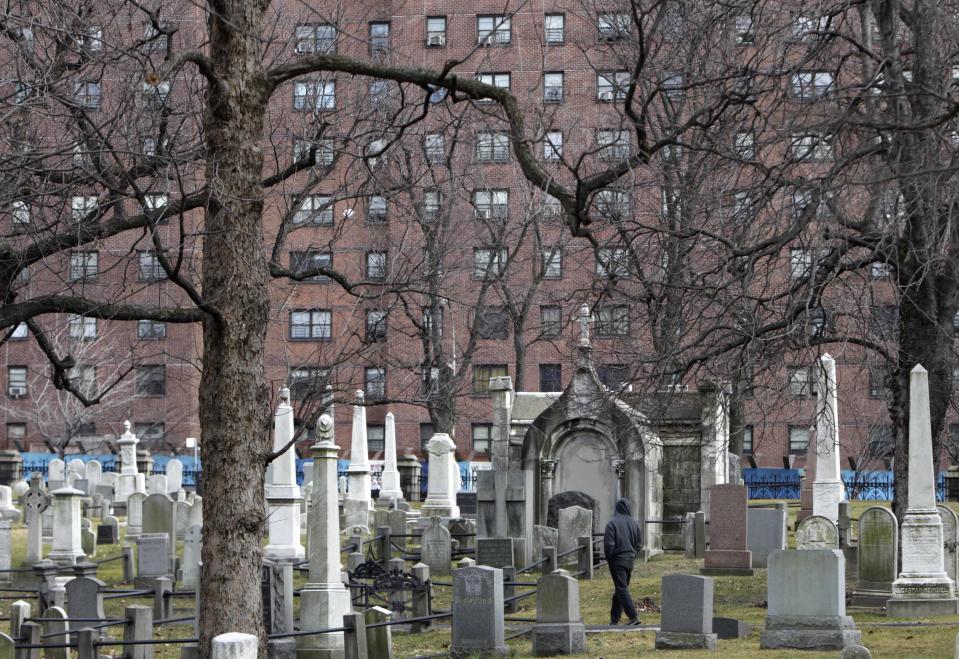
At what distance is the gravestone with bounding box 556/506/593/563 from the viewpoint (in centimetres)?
2506

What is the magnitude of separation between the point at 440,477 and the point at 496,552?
11.3 metres

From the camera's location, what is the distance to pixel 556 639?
15.8m

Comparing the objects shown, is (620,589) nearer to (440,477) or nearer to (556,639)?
(556,639)

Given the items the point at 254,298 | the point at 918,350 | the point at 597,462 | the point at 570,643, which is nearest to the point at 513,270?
the point at 597,462

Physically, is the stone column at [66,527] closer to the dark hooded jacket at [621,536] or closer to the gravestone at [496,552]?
the gravestone at [496,552]

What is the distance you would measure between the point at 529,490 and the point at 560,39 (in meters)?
35.3

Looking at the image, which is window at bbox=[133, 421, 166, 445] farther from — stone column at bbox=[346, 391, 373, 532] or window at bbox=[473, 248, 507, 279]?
stone column at bbox=[346, 391, 373, 532]

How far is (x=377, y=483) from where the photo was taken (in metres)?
48.9

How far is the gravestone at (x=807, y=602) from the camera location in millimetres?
15086

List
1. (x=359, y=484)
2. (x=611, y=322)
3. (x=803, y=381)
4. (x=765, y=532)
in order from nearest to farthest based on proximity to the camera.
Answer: (x=611, y=322), (x=803, y=381), (x=765, y=532), (x=359, y=484)

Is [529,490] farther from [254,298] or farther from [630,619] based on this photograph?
[254,298]

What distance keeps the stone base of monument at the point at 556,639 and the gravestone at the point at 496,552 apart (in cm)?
769

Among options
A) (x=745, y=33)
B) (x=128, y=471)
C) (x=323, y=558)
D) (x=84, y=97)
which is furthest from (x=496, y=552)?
(x=128, y=471)

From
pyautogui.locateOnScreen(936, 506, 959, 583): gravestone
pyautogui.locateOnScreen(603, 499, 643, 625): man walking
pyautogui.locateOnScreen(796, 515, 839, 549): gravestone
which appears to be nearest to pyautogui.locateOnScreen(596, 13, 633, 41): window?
pyautogui.locateOnScreen(603, 499, 643, 625): man walking
